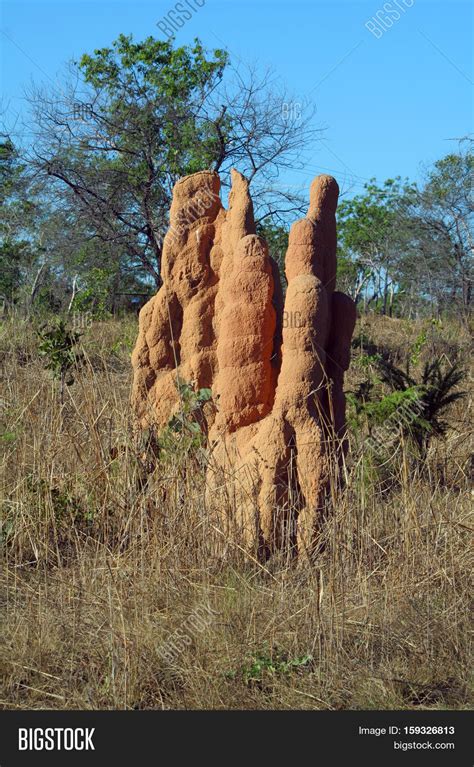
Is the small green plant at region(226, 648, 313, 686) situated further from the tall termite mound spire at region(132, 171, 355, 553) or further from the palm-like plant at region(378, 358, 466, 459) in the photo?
the palm-like plant at region(378, 358, 466, 459)

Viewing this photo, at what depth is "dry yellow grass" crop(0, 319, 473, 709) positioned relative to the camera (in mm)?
4617

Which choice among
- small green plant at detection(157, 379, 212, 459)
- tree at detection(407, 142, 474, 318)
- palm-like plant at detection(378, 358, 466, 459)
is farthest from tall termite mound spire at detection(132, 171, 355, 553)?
tree at detection(407, 142, 474, 318)

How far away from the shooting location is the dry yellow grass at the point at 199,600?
15.1 ft

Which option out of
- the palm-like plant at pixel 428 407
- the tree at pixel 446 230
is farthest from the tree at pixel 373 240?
the palm-like plant at pixel 428 407

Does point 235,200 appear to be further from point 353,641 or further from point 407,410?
point 353,641

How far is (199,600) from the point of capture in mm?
Result: 5262

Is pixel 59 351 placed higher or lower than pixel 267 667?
higher

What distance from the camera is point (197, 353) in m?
7.11

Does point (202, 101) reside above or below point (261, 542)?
above

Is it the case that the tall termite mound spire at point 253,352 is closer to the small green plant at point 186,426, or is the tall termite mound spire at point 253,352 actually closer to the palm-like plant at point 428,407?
the small green plant at point 186,426

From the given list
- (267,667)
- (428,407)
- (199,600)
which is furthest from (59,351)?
(267,667)

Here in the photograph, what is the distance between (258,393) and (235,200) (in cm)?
148

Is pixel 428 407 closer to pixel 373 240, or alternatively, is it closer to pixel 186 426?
pixel 186 426
